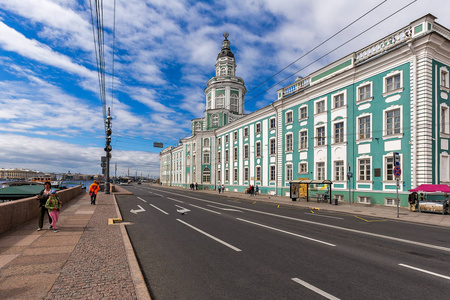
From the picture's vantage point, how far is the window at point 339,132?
27.2m

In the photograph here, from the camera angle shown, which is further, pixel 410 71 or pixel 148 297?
pixel 410 71

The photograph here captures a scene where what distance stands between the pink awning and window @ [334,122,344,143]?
29.3ft

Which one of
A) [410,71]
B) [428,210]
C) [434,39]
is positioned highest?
[434,39]

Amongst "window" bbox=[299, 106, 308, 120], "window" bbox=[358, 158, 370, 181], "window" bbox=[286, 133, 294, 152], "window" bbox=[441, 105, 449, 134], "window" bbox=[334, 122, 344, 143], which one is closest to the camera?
"window" bbox=[441, 105, 449, 134]

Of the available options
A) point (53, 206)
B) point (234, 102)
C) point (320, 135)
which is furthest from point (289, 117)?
point (53, 206)

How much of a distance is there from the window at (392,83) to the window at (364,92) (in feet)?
5.15

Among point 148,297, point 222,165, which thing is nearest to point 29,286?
point 148,297

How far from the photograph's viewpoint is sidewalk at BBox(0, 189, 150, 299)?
177 inches

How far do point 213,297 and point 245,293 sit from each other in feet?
1.89

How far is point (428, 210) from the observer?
18250mm

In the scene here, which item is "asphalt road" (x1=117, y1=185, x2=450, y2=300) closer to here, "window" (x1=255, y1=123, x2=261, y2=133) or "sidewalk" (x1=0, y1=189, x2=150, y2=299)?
"sidewalk" (x1=0, y1=189, x2=150, y2=299)

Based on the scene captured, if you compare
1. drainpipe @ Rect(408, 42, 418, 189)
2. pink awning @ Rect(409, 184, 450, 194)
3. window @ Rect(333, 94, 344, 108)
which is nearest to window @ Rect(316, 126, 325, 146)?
window @ Rect(333, 94, 344, 108)

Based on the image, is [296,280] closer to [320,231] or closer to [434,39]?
[320,231]

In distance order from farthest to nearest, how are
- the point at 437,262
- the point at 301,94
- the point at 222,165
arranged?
the point at 222,165 → the point at 301,94 → the point at 437,262
